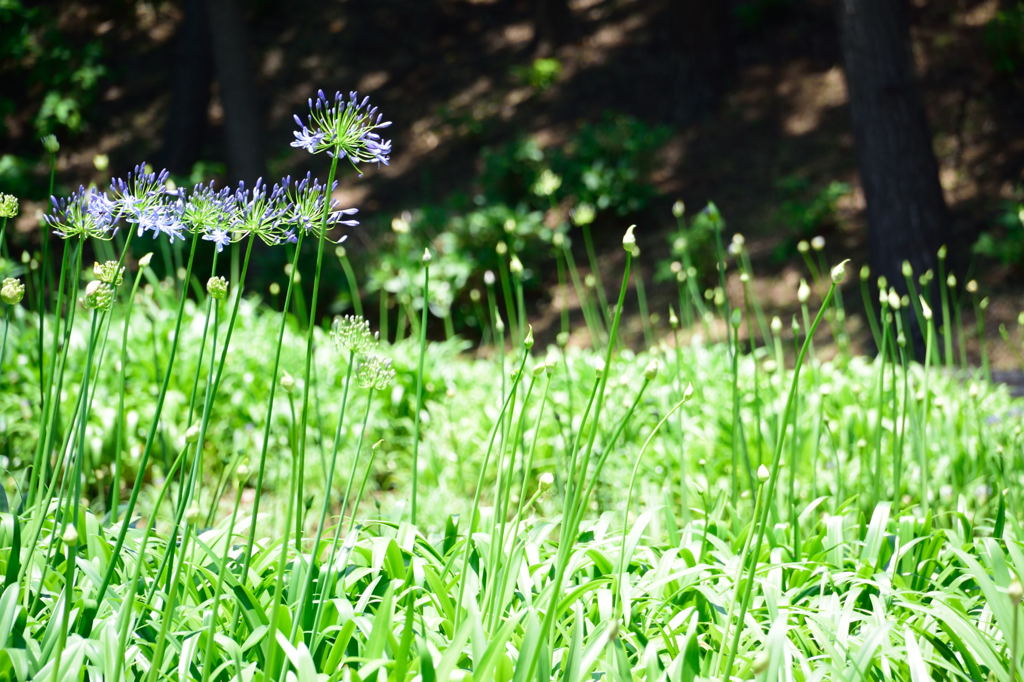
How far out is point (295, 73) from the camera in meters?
14.5

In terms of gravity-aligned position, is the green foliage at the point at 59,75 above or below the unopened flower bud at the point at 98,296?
above

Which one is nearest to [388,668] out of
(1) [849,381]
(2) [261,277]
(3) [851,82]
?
(1) [849,381]

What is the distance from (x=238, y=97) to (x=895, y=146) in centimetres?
669

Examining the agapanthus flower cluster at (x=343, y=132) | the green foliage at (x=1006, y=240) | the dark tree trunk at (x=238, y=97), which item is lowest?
the agapanthus flower cluster at (x=343, y=132)

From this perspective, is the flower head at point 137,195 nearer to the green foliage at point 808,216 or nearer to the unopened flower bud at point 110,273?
the unopened flower bud at point 110,273

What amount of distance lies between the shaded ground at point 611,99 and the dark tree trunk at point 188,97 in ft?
2.38

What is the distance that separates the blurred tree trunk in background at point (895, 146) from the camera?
662 centimetres

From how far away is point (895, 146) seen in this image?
6727mm

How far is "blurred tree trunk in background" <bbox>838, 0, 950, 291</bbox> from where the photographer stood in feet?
21.7

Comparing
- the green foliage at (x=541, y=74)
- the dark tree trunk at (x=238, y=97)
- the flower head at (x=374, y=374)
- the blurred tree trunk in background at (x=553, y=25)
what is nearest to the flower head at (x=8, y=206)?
the flower head at (x=374, y=374)

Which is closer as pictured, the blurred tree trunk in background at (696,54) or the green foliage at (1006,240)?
the green foliage at (1006,240)

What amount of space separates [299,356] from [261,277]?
4.21 meters

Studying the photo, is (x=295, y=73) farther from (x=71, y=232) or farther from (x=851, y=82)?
(x=71, y=232)

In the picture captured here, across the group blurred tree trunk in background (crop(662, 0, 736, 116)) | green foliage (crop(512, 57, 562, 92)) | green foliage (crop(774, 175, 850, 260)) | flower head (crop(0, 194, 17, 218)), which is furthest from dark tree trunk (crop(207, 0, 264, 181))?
flower head (crop(0, 194, 17, 218))
